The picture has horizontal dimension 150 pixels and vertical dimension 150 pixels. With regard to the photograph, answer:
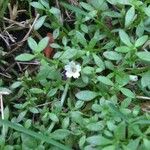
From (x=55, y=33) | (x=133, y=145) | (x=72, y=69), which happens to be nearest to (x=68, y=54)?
(x=72, y=69)

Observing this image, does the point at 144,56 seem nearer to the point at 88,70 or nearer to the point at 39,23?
the point at 88,70

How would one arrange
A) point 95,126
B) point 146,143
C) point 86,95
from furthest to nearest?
point 86,95
point 95,126
point 146,143

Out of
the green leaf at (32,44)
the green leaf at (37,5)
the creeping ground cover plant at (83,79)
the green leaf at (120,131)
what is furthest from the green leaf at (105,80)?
the green leaf at (37,5)

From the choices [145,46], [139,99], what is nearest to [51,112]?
[139,99]

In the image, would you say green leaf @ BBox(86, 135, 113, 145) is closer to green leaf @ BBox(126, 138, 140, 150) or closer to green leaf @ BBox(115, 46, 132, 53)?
green leaf @ BBox(126, 138, 140, 150)

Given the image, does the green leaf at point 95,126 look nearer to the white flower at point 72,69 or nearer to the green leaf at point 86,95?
the green leaf at point 86,95

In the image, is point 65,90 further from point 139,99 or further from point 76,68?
point 139,99
